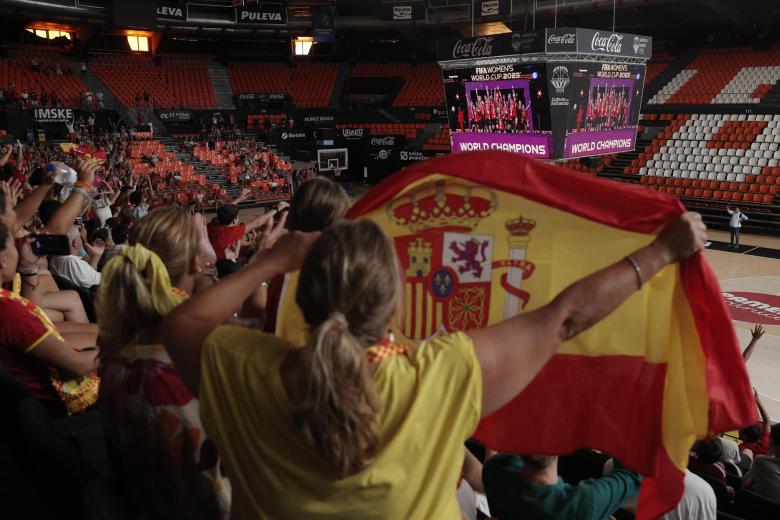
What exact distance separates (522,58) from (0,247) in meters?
7.54

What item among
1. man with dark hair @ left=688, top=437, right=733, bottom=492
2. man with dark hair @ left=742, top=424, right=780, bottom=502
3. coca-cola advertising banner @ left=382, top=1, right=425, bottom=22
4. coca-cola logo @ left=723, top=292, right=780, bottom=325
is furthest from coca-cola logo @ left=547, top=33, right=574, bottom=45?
coca-cola advertising banner @ left=382, top=1, right=425, bottom=22

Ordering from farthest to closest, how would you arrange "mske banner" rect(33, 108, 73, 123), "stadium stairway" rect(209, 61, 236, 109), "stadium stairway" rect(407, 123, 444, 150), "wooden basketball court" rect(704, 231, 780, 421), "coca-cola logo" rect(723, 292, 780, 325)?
"stadium stairway" rect(209, 61, 236, 109) < "stadium stairway" rect(407, 123, 444, 150) < "mske banner" rect(33, 108, 73, 123) < "coca-cola logo" rect(723, 292, 780, 325) < "wooden basketball court" rect(704, 231, 780, 421)

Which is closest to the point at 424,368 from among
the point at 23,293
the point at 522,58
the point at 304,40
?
the point at 23,293

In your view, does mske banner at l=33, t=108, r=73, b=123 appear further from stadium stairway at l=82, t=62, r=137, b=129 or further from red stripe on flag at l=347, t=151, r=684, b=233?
red stripe on flag at l=347, t=151, r=684, b=233

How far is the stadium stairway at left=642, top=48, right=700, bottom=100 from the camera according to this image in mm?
22656

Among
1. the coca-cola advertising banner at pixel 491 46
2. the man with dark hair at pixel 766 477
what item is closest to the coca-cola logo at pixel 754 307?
the coca-cola advertising banner at pixel 491 46

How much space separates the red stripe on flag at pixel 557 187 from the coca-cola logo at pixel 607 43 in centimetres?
720

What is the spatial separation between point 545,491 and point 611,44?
8.34 metres

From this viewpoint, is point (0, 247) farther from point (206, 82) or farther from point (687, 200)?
point (206, 82)

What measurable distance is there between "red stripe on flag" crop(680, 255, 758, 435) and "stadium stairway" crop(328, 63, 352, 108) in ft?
93.5

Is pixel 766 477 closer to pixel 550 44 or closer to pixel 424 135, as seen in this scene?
pixel 550 44

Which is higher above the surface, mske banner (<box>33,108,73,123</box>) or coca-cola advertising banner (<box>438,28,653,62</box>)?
coca-cola advertising banner (<box>438,28,653,62</box>)

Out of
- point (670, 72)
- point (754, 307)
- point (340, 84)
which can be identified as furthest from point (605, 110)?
point (340, 84)

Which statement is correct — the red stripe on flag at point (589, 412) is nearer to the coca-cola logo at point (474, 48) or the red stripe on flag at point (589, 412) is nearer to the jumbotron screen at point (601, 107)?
the jumbotron screen at point (601, 107)
